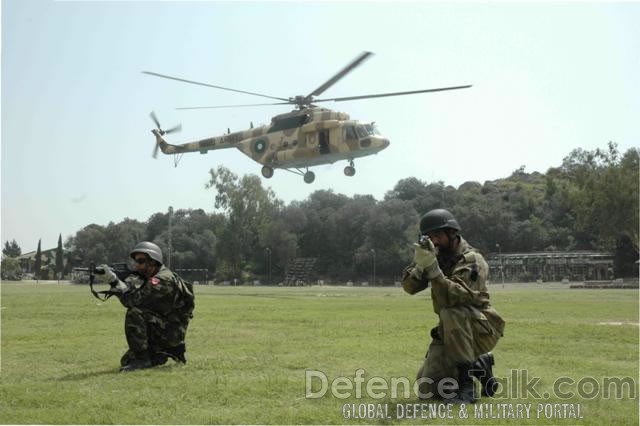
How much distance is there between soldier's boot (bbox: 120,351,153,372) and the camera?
7.70 metres

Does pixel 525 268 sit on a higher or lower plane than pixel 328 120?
lower

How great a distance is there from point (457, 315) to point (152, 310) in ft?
12.0

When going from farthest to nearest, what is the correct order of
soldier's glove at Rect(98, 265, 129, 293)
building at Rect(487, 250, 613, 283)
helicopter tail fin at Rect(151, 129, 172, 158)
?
building at Rect(487, 250, 613, 283)
helicopter tail fin at Rect(151, 129, 172, 158)
soldier's glove at Rect(98, 265, 129, 293)

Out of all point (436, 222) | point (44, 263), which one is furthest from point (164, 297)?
point (44, 263)

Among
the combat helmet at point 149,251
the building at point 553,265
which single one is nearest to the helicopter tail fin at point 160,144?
the combat helmet at point 149,251

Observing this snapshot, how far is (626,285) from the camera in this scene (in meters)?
56.4

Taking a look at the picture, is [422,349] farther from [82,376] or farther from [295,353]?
[82,376]

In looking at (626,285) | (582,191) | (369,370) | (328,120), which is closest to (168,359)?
(369,370)

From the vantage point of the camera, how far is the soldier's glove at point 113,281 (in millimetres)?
7402

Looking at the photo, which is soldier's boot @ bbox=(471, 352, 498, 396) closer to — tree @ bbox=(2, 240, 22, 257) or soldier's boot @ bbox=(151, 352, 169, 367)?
soldier's boot @ bbox=(151, 352, 169, 367)

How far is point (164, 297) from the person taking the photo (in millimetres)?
7859

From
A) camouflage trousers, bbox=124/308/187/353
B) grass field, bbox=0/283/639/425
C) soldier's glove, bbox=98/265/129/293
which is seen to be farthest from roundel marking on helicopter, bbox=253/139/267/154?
soldier's glove, bbox=98/265/129/293

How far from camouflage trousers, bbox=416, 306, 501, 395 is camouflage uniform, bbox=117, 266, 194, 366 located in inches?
125

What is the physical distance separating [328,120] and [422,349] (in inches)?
894
